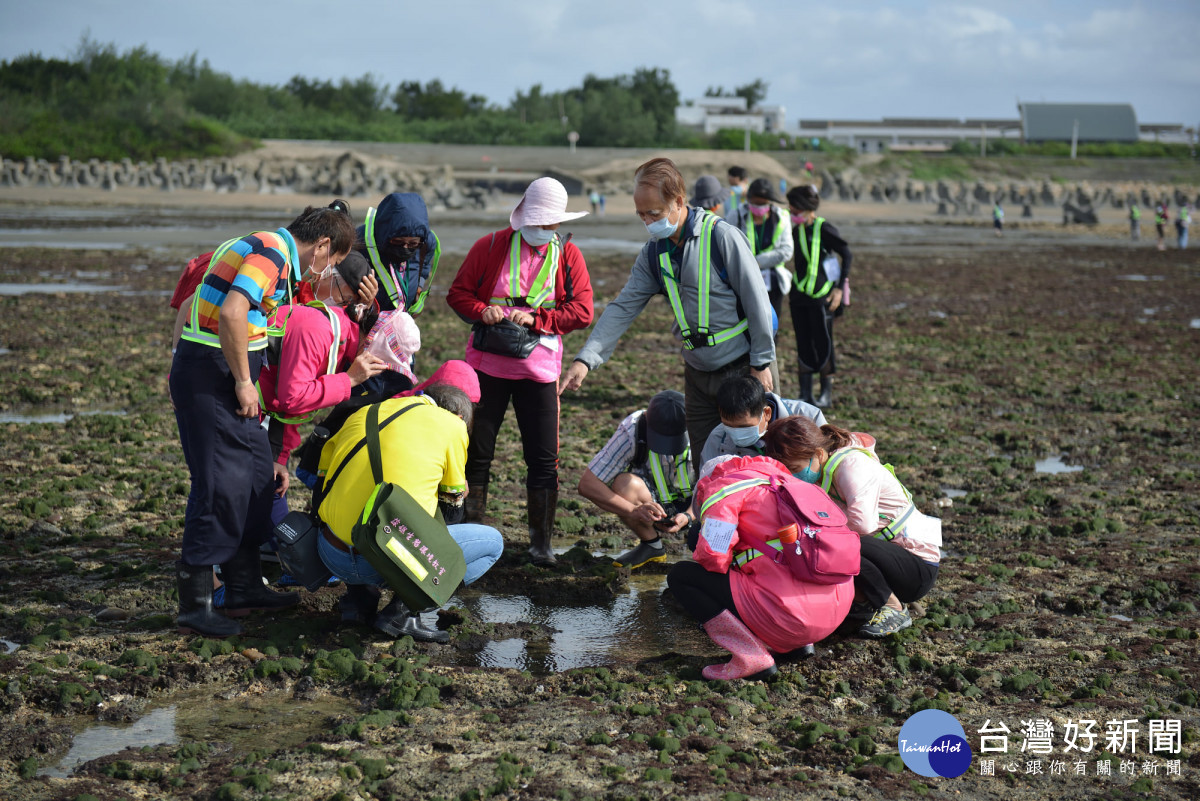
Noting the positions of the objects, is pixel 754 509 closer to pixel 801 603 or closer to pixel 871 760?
pixel 801 603

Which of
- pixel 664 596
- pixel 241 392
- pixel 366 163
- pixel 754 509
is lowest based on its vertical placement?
pixel 664 596

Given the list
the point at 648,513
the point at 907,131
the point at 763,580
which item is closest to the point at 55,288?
the point at 648,513

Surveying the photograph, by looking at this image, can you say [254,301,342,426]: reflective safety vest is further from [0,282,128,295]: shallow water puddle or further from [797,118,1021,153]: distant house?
[797,118,1021,153]: distant house

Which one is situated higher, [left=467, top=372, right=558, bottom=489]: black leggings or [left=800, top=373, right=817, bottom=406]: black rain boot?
[left=467, top=372, right=558, bottom=489]: black leggings

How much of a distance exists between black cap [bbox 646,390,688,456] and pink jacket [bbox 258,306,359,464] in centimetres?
170

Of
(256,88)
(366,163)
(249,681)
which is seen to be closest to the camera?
(249,681)

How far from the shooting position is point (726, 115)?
103 meters

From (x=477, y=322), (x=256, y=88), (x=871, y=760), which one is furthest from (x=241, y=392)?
(x=256, y=88)

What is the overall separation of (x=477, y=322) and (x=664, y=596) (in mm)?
1778

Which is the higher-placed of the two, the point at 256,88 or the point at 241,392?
Result: the point at 256,88

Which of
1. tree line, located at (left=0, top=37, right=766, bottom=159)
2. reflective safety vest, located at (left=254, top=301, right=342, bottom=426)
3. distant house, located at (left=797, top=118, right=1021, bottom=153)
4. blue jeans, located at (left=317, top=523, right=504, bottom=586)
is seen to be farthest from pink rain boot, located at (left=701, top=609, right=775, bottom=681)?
distant house, located at (left=797, top=118, right=1021, bottom=153)

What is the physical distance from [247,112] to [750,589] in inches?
3407

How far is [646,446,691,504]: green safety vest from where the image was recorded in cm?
596

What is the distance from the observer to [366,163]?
61.7 meters
